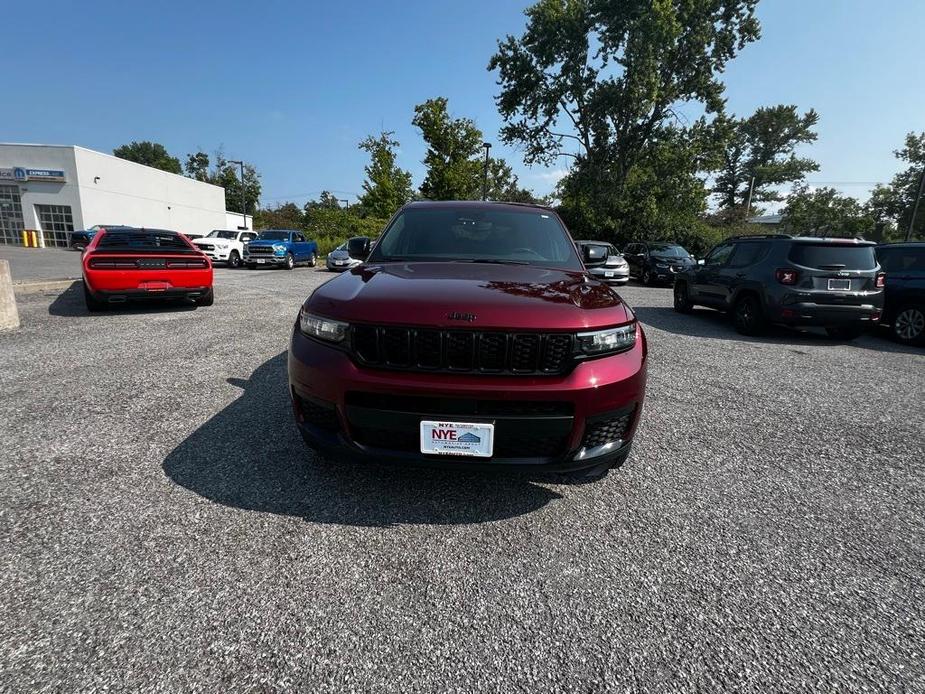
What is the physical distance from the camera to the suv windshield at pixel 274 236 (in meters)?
20.5

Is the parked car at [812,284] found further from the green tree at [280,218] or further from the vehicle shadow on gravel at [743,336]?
the green tree at [280,218]

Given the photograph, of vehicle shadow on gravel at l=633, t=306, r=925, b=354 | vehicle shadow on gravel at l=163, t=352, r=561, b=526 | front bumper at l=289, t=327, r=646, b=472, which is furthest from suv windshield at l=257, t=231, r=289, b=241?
front bumper at l=289, t=327, r=646, b=472

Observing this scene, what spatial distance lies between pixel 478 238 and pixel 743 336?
645cm

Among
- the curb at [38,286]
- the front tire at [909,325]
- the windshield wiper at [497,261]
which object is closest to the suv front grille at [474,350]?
the windshield wiper at [497,261]

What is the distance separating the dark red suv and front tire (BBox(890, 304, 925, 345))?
26.5 ft

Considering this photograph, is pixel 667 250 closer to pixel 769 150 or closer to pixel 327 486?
pixel 327 486

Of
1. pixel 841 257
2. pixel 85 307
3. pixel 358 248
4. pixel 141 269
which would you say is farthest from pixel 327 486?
pixel 85 307

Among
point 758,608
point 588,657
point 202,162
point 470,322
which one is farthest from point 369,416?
point 202,162

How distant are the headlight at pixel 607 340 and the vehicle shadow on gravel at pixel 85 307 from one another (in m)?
8.35

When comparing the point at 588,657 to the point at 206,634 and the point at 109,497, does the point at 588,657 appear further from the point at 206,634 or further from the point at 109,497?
the point at 109,497

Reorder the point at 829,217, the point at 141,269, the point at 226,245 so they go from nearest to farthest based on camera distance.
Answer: the point at 141,269, the point at 226,245, the point at 829,217

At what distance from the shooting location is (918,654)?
161 cm

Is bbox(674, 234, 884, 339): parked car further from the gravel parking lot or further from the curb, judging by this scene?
the curb

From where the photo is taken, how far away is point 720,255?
8.77 meters
